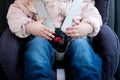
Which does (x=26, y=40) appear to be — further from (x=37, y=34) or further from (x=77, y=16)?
(x=77, y=16)

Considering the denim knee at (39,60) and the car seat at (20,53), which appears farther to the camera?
the car seat at (20,53)

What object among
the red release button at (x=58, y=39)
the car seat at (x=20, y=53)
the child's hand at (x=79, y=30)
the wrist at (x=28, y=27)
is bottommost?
the car seat at (x=20, y=53)

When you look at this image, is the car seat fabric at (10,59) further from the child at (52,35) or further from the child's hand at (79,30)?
the child's hand at (79,30)

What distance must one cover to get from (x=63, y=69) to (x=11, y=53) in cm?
23

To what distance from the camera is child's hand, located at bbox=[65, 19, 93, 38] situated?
120 centimetres

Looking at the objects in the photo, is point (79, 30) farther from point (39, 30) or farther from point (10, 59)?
point (10, 59)

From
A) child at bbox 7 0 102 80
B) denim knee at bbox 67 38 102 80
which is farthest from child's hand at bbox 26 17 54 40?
denim knee at bbox 67 38 102 80

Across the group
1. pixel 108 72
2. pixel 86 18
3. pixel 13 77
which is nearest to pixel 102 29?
pixel 86 18

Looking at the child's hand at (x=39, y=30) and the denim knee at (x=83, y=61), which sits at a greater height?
the child's hand at (x=39, y=30)

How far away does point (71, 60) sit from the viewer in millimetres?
1148

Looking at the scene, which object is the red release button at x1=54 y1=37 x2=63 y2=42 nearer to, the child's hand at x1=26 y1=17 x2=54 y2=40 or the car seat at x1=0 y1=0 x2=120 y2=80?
the child's hand at x1=26 y1=17 x2=54 y2=40

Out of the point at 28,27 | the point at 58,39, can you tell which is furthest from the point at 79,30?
the point at 28,27

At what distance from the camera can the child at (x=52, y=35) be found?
3.51ft

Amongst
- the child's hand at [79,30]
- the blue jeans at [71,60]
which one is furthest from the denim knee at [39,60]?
the child's hand at [79,30]
